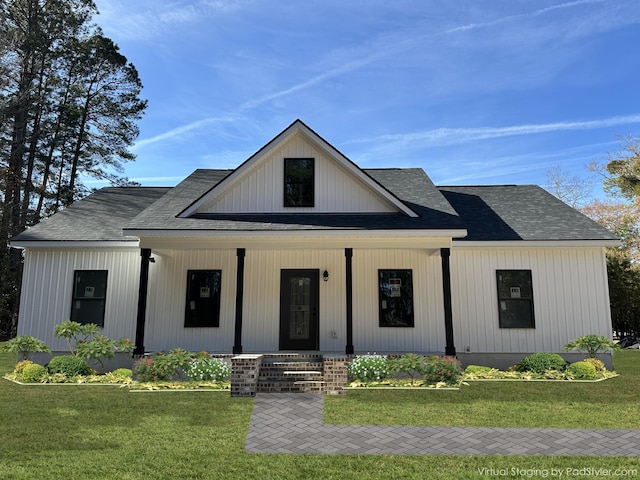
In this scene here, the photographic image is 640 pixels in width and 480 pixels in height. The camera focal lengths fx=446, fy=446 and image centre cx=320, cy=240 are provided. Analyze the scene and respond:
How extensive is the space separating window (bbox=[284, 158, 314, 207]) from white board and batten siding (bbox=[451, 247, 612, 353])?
4.65 metres

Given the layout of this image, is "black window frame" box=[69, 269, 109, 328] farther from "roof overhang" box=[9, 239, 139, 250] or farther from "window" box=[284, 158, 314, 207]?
"window" box=[284, 158, 314, 207]

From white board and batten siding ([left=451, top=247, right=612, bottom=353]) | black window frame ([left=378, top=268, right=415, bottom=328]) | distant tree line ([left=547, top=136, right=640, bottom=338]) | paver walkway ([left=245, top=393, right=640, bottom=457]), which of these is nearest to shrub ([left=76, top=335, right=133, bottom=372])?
paver walkway ([left=245, top=393, right=640, bottom=457])

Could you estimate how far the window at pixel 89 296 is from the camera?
13.1m

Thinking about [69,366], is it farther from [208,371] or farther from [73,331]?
[208,371]

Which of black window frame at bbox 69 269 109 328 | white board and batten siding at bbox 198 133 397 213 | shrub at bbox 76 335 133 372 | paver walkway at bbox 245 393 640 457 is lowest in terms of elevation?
paver walkway at bbox 245 393 640 457

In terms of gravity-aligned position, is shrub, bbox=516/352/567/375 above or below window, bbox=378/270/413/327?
below

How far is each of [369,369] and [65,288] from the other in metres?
9.28

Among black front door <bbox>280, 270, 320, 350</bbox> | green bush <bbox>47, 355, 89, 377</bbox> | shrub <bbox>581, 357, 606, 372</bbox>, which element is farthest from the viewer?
black front door <bbox>280, 270, 320, 350</bbox>

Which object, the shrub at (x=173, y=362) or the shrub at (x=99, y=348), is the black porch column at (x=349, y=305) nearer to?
the shrub at (x=173, y=362)

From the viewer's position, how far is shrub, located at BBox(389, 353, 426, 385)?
1017 cm

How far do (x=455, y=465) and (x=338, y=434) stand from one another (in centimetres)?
180

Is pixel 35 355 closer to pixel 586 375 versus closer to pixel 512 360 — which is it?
pixel 512 360

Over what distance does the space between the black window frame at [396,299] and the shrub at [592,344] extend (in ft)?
14.2

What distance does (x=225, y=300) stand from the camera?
43.2 ft
